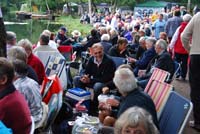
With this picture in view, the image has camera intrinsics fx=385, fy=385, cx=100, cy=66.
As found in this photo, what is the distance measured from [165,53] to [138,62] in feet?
3.43

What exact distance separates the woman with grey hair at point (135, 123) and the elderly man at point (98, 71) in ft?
11.1

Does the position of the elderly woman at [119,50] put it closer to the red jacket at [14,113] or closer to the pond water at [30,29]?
the red jacket at [14,113]

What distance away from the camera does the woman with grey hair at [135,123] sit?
2098 mm

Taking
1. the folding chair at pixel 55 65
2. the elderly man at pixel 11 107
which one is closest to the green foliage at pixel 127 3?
the folding chair at pixel 55 65

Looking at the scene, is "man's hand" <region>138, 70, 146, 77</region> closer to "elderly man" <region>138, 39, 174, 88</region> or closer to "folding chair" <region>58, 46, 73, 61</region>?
"elderly man" <region>138, 39, 174, 88</region>

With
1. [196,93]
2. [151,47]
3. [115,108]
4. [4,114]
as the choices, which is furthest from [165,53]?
[4,114]

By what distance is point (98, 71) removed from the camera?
5.79m

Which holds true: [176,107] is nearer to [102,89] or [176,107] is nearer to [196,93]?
[196,93]

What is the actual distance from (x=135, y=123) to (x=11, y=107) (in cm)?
104

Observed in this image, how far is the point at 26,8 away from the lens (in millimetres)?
48094

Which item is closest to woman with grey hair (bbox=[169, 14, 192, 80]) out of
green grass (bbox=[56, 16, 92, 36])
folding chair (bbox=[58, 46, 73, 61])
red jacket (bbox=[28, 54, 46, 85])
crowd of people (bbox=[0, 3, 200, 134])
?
crowd of people (bbox=[0, 3, 200, 134])

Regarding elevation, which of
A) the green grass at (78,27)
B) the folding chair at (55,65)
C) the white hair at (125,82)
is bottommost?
the green grass at (78,27)

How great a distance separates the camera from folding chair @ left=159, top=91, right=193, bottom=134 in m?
3.00

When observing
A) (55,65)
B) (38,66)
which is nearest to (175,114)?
(38,66)
